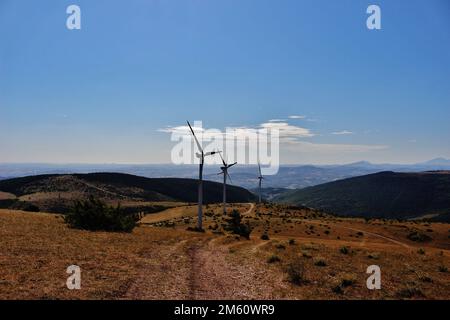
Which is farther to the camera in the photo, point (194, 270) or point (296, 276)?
point (194, 270)

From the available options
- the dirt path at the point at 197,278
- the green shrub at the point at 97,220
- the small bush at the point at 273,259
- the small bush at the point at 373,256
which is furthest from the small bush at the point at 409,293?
the green shrub at the point at 97,220

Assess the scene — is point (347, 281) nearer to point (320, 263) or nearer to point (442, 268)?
point (320, 263)

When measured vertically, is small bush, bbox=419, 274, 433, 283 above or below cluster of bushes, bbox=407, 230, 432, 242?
above

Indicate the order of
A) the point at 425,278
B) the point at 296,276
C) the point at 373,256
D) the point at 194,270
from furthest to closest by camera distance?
the point at 373,256 → the point at 194,270 → the point at 425,278 → the point at 296,276

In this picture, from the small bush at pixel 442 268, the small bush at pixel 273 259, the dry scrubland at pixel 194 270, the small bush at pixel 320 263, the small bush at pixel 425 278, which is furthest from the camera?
the small bush at pixel 273 259

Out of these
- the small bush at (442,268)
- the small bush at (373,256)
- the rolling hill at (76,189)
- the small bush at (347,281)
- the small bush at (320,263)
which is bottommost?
the rolling hill at (76,189)

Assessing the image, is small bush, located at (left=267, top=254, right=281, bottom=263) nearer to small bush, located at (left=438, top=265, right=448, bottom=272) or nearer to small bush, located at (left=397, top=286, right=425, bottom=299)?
small bush, located at (left=397, top=286, right=425, bottom=299)

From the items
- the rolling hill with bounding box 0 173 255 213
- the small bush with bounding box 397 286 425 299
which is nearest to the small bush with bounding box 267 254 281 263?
the small bush with bounding box 397 286 425 299

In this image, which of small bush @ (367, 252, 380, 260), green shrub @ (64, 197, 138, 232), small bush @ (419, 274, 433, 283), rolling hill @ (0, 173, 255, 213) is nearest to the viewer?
small bush @ (419, 274, 433, 283)

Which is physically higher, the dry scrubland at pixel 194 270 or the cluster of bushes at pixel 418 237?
the dry scrubland at pixel 194 270

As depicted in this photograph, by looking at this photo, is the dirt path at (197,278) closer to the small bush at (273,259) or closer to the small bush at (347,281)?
the small bush at (273,259)

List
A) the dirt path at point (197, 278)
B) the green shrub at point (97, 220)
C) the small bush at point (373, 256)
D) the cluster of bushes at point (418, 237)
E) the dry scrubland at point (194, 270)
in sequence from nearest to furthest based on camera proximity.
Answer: the dirt path at point (197, 278) → the dry scrubland at point (194, 270) → the small bush at point (373, 256) → the green shrub at point (97, 220) → the cluster of bushes at point (418, 237)

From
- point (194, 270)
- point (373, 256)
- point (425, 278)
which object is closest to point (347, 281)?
point (425, 278)
